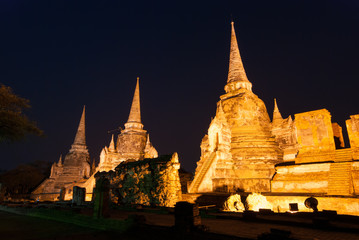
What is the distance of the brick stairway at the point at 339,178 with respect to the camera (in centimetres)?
1026

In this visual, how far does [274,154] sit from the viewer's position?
1966cm

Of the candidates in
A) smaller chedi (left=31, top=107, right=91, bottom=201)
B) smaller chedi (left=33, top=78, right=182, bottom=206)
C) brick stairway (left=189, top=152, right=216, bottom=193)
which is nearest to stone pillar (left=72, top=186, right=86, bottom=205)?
smaller chedi (left=33, top=78, right=182, bottom=206)

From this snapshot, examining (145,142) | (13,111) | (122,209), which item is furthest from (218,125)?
(145,142)

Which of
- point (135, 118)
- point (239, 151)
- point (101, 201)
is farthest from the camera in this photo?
point (135, 118)

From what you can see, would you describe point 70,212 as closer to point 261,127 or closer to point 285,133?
point 261,127

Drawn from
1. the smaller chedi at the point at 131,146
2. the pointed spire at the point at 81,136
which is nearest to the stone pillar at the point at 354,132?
the smaller chedi at the point at 131,146

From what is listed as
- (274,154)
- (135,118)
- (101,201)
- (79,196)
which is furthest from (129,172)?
(135,118)

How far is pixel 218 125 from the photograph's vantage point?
19.2m

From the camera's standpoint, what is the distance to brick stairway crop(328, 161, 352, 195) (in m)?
10.3

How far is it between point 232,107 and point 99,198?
18903 mm

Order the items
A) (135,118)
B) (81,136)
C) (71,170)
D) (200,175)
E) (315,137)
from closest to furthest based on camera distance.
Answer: (315,137)
(200,175)
(135,118)
(71,170)
(81,136)

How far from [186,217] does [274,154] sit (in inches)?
640

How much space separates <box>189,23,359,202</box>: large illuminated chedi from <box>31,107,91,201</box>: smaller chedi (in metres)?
25.4

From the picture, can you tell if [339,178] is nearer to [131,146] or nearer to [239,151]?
[239,151]
